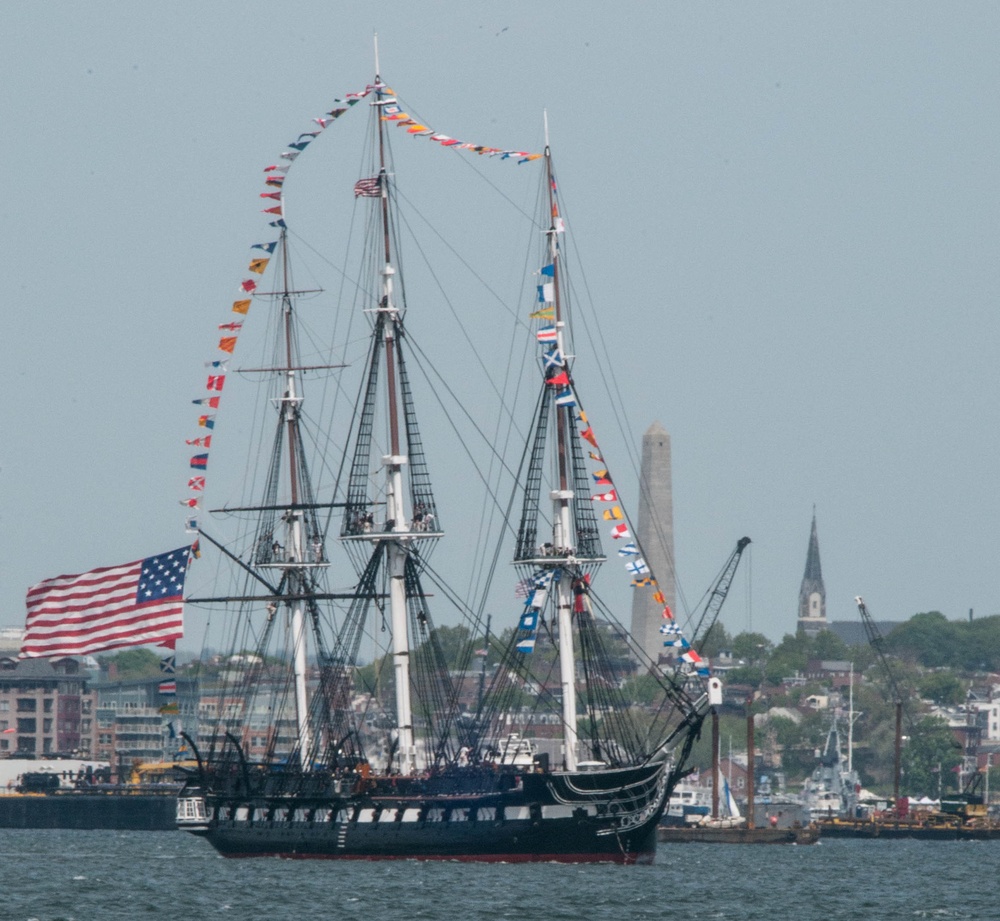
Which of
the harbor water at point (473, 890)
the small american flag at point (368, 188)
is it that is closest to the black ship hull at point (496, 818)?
the harbor water at point (473, 890)

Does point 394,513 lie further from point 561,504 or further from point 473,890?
point 473,890

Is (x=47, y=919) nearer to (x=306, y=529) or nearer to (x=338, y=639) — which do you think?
(x=338, y=639)

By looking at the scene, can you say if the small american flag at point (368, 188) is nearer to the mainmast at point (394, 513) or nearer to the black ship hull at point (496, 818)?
the mainmast at point (394, 513)

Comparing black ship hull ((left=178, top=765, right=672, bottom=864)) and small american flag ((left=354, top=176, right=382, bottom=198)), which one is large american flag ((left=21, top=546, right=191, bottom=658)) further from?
small american flag ((left=354, top=176, right=382, bottom=198))

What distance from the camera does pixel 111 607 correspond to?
96188 mm

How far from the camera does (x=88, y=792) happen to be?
653 feet

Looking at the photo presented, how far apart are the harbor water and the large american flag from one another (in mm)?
8778

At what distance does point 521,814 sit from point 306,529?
28.5 meters

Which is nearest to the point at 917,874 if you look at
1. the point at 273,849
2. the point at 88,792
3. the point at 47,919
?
the point at 273,849

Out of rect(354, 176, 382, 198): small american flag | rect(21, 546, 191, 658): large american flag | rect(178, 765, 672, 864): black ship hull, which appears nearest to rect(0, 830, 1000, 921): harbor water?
rect(178, 765, 672, 864): black ship hull

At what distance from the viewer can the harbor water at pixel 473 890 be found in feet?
267

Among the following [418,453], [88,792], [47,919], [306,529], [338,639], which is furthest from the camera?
[88,792]

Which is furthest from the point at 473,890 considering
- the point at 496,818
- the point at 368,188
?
the point at 368,188

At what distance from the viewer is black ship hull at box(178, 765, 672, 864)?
96.6 metres
